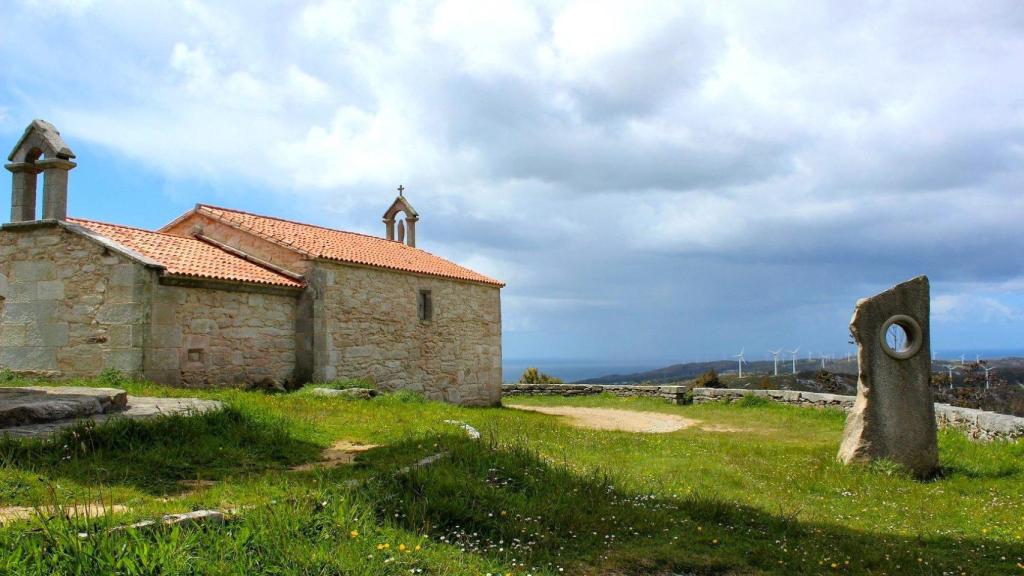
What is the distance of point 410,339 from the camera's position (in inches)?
791

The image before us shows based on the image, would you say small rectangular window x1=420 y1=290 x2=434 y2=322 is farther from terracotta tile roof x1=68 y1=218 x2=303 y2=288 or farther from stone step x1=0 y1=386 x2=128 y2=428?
stone step x1=0 y1=386 x2=128 y2=428

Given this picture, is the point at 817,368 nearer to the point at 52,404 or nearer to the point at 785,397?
the point at 785,397

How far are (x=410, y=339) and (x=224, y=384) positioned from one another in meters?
5.94

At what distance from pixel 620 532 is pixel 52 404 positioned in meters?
6.29

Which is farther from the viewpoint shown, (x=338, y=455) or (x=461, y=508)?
(x=338, y=455)

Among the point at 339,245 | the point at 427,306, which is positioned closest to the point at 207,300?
the point at 339,245

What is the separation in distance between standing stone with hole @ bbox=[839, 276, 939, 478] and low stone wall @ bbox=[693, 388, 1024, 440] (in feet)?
7.73

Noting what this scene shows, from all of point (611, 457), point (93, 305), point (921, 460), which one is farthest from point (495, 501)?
point (93, 305)

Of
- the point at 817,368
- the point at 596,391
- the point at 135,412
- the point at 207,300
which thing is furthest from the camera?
the point at 817,368

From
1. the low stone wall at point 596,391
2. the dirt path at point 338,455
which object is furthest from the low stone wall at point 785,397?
Answer: the dirt path at point 338,455

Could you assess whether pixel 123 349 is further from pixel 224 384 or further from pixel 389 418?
pixel 389 418

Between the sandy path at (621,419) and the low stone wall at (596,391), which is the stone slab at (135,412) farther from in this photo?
the low stone wall at (596,391)

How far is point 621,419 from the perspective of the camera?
18.3 meters

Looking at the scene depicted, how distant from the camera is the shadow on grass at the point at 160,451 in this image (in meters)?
6.27
